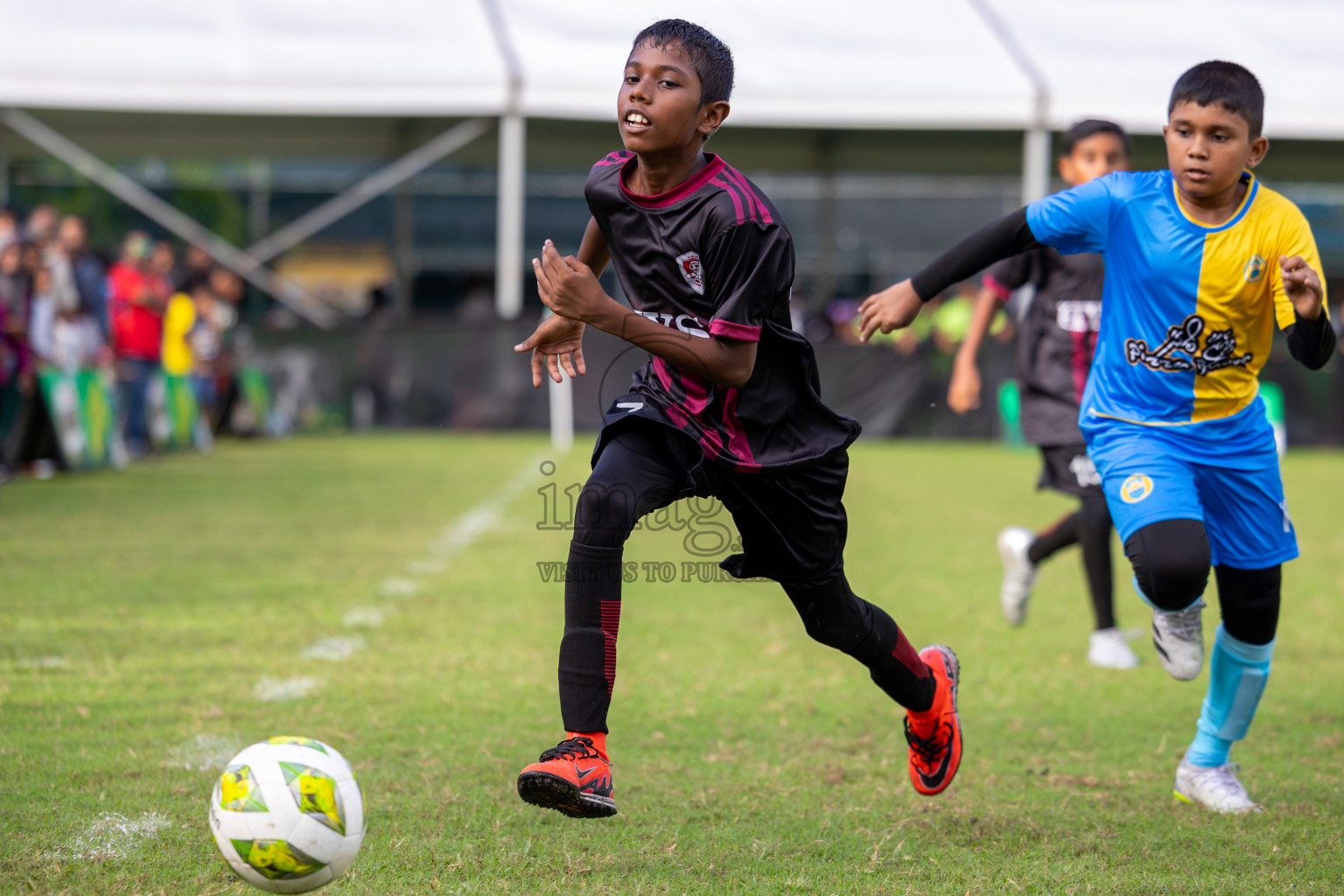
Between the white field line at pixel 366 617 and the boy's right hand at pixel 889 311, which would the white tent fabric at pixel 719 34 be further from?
the boy's right hand at pixel 889 311

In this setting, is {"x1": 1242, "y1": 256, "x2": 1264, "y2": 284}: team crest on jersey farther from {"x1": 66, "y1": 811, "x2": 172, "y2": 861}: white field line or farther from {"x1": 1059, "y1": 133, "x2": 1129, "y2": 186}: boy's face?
{"x1": 66, "y1": 811, "x2": 172, "y2": 861}: white field line

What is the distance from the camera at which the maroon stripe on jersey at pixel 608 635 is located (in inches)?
118

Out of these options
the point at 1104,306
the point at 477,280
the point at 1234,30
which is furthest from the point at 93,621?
the point at 477,280

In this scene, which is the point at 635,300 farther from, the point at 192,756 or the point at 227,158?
the point at 227,158

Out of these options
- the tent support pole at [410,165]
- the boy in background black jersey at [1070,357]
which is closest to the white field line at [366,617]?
the boy in background black jersey at [1070,357]

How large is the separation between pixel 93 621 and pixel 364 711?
1.93 m

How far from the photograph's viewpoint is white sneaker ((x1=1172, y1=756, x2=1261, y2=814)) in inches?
134

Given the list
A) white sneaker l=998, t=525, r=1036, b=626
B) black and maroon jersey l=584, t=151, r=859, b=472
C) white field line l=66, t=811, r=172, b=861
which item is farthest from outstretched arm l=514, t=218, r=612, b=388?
white sneaker l=998, t=525, r=1036, b=626

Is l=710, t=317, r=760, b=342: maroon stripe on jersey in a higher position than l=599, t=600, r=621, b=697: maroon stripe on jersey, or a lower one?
higher

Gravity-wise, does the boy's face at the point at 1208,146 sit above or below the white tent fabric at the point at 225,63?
below

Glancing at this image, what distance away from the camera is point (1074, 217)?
11.4ft

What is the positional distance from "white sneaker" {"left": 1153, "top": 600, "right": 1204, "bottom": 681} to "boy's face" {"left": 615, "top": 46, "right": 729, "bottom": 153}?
1.65 m

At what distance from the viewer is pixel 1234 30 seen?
1727 cm

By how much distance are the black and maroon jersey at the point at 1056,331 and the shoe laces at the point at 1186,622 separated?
2093 mm
